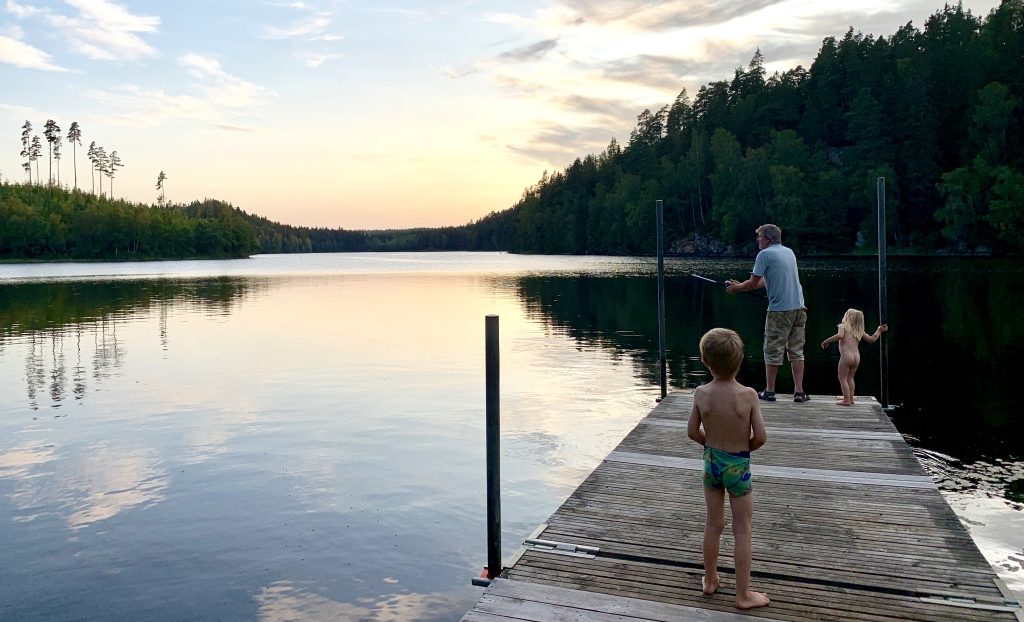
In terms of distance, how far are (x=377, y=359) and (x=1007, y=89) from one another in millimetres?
93919

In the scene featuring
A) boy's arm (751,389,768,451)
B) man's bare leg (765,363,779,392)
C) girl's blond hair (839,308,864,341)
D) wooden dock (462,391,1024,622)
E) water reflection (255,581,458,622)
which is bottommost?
water reflection (255,581,458,622)

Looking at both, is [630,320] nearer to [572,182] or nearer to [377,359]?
[377,359]

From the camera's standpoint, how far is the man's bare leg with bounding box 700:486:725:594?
5156 mm

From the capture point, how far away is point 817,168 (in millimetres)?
113875

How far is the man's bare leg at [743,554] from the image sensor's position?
502cm

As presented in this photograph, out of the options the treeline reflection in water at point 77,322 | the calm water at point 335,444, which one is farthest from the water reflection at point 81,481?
the treeline reflection in water at point 77,322

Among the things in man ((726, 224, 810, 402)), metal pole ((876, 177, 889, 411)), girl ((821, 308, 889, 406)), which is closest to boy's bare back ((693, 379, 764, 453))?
man ((726, 224, 810, 402))

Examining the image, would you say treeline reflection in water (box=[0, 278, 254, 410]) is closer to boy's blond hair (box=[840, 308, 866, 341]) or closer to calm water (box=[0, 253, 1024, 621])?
calm water (box=[0, 253, 1024, 621])

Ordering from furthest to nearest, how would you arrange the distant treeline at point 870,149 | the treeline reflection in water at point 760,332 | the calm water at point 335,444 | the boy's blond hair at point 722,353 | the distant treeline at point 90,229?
the distant treeline at point 90,229 → the distant treeline at point 870,149 → the treeline reflection in water at point 760,332 → the calm water at point 335,444 → the boy's blond hair at point 722,353

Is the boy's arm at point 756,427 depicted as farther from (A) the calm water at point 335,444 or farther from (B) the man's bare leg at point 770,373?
(B) the man's bare leg at point 770,373

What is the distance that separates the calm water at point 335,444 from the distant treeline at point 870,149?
2678 inches

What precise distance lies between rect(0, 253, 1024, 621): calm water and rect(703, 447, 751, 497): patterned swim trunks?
3032 mm

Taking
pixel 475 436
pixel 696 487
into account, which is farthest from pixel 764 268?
pixel 475 436

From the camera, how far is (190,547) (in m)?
8.40
